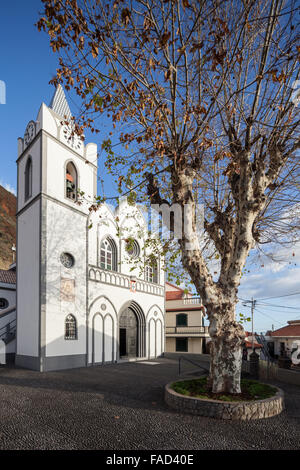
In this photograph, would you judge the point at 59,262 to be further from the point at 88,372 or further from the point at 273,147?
the point at 273,147

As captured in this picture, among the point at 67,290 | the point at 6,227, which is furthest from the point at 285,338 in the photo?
the point at 6,227

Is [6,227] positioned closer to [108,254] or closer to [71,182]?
[108,254]

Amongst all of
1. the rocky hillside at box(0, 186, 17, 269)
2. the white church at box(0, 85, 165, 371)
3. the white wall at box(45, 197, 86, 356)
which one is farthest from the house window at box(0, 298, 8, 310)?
the rocky hillside at box(0, 186, 17, 269)

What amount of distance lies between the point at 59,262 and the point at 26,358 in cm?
411

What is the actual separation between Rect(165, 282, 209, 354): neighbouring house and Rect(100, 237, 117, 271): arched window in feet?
36.8

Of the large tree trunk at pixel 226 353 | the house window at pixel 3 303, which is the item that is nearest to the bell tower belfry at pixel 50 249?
the house window at pixel 3 303

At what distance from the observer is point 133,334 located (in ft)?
62.7

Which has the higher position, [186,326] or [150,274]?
Result: [150,274]

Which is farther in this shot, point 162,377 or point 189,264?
point 162,377

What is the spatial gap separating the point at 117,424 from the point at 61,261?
29.4 feet

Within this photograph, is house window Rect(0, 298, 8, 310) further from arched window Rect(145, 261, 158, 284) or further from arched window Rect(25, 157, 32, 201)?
arched window Rect(145, 261, 158, 284)
